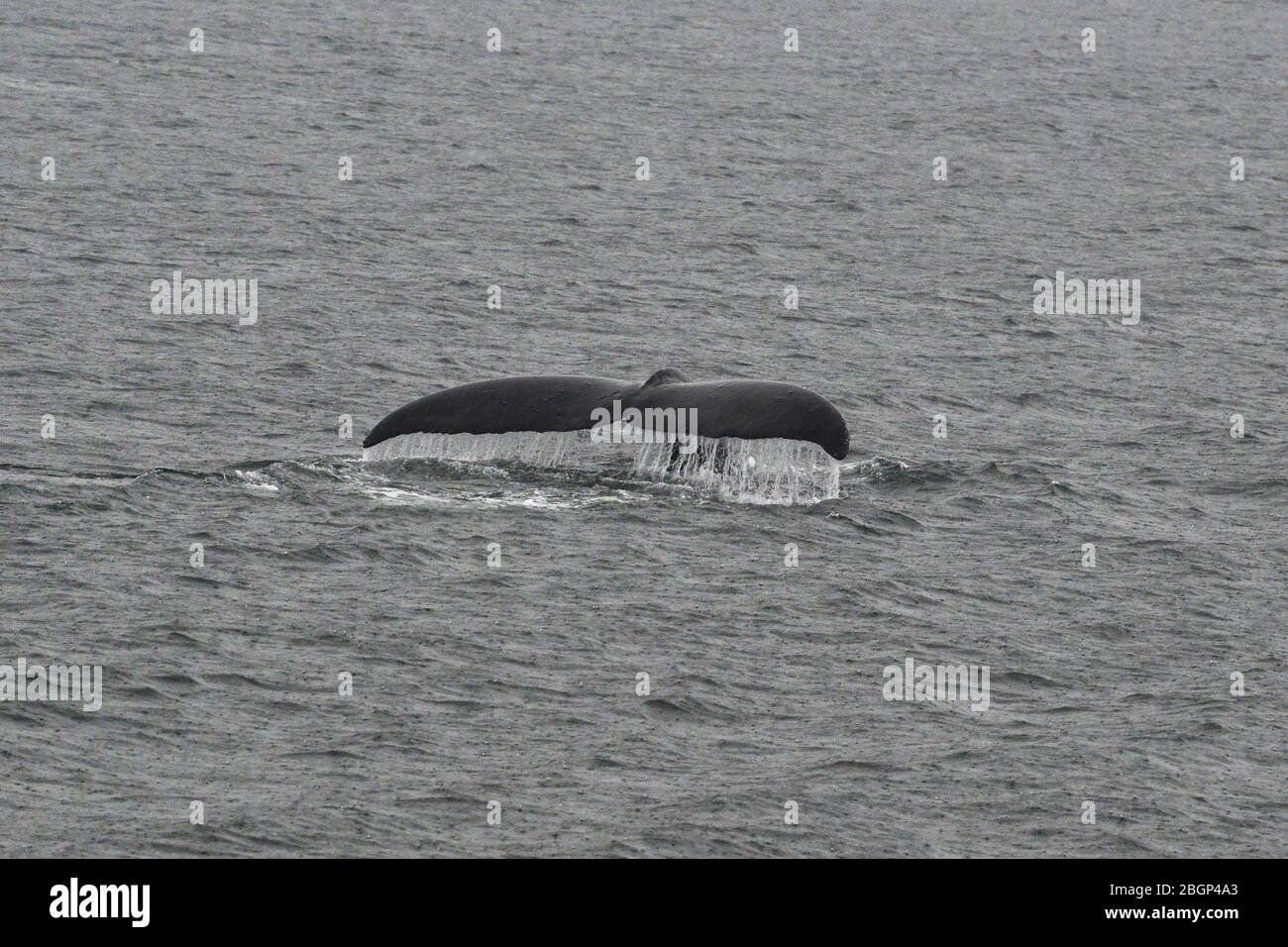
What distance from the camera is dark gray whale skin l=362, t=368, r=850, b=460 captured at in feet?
53.9

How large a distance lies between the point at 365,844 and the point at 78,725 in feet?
8.58

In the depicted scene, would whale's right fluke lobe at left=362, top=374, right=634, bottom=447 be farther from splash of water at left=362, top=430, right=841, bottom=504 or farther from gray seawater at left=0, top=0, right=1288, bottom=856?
gray seawater at left=0, top=0, right=1288, bottom=856

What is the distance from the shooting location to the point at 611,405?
1744 cm

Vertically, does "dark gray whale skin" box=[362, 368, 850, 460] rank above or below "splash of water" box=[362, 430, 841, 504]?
above

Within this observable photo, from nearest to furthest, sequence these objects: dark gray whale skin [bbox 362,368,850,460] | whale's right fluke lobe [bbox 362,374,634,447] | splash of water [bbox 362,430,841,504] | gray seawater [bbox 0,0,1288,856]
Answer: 1. gray seawater [bbox 0,0,1288,856]
2. dark gray whale skin [bbox 362,368,850,460]
3. whale's right fluke lobe [bbox 362,374,634,447]
4. splash of water [bbox 362,430,841,504]

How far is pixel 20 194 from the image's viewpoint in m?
35.3

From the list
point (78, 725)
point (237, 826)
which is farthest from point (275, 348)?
point (237, 826)

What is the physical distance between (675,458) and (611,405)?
264cm

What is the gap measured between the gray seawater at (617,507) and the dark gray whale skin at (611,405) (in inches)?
37.7

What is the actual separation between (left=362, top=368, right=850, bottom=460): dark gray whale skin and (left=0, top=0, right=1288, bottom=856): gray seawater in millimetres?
958

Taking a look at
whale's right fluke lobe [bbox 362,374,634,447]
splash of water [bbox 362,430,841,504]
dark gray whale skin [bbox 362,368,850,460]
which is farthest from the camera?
splash of water [bbox 362,430,841,504]

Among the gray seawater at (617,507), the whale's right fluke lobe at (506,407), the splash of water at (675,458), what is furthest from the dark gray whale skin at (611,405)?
the gray seawater at (617,507)

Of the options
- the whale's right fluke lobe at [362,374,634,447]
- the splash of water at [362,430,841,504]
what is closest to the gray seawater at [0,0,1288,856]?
the splash of water at [362,430,841,504]

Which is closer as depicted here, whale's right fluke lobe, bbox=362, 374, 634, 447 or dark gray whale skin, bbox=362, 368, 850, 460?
dark gray whale skin, bbox=362, 368, 850, 460
